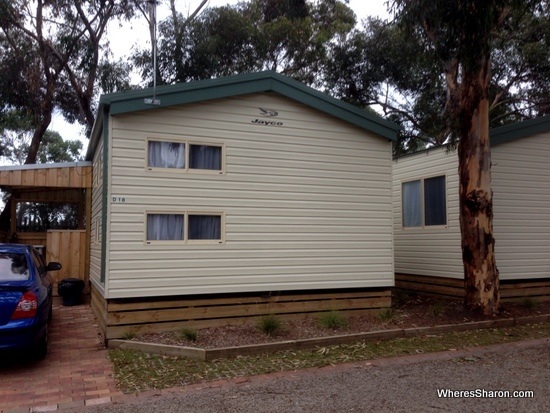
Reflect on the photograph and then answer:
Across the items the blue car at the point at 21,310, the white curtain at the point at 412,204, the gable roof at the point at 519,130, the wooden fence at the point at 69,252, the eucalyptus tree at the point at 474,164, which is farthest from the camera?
the white curtain at the point at 412,204

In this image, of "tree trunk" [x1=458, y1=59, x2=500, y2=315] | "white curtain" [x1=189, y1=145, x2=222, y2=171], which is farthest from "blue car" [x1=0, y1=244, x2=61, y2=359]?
"tree trunk" [x1=458, y1=59, x2=500, y2=315]

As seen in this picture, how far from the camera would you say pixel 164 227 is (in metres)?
8.01

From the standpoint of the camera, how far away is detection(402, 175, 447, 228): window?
11.2 meters

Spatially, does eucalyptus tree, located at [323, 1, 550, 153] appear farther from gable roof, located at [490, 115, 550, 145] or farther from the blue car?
the blue car

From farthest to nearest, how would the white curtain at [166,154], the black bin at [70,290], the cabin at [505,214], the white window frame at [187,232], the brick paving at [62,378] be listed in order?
1. the black bin at [70,290]
2. the cabin at [505,214]
3. the white curtain at [166,154]
4. the white window frame at [187,232]
5. the brick paving at [62,378]

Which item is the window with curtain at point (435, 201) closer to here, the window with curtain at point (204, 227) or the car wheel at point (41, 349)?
the window with curtain at point (204, 227)

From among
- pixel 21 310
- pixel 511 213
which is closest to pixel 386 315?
pixel 511 213

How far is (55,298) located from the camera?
11.8 m

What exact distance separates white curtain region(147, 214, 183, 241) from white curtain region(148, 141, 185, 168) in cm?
79

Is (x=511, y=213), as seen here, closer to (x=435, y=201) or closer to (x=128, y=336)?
(x=435, y=201)

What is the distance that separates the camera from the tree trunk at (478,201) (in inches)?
365

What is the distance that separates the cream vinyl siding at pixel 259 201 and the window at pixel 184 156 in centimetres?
11

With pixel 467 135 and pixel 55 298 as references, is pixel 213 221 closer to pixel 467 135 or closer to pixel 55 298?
pixel 467 135

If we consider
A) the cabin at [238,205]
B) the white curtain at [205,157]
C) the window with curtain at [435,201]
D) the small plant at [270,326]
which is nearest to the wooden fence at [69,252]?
the cabin at [238,205]
